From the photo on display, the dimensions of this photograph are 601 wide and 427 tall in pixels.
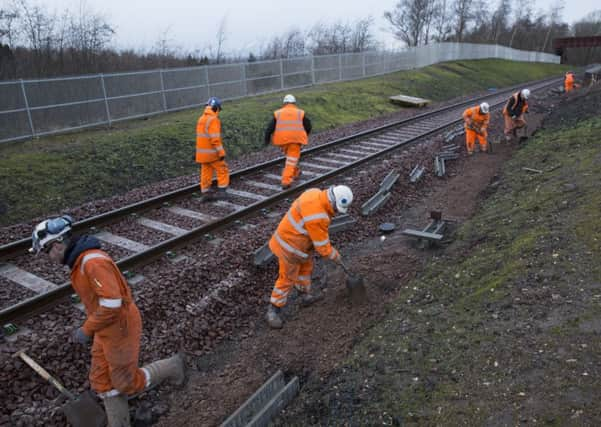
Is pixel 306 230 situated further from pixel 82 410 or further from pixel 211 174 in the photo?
pixel 211 174

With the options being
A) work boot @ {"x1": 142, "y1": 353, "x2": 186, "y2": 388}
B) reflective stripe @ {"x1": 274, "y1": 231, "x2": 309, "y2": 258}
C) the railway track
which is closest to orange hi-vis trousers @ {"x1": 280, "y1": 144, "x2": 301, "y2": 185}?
the railway track

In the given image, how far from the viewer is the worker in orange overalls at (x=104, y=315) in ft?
11.9

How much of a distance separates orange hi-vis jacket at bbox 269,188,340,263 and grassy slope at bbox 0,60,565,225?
6.39m

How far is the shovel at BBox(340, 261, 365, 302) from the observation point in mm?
5732

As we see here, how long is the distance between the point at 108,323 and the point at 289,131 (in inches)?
254

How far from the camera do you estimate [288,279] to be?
550cm

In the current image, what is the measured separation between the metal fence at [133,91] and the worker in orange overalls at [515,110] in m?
11.9

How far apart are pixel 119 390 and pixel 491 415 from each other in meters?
3.17

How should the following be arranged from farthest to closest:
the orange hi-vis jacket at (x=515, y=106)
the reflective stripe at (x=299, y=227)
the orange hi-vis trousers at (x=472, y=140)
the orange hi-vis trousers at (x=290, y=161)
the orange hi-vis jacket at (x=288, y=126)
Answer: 1. the orange hi-vis jacket at (x=515, y=106)
2. the orange hi-vis trousers at (x=472, y=140)
3. the orange hi-vis trousers at (x=290, y=161)
4. the orange hi-vis jacket at (x=288, y=126)
5. the reflective stripe at (x=299, y=227)

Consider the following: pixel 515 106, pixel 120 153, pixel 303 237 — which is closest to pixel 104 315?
pixel 303 237

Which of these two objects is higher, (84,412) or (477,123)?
(477,123)

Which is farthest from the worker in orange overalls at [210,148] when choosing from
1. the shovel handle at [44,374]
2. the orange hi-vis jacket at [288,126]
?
the shovel handle at [44,374]

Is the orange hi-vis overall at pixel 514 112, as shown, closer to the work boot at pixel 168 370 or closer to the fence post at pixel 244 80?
the fence post at pixel 244 80

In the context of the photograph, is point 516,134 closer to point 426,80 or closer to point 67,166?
point 67,166
